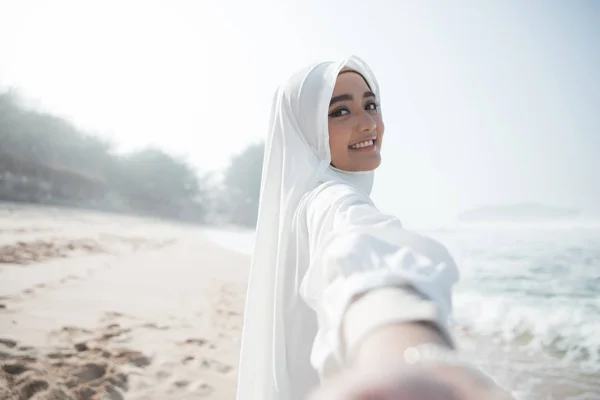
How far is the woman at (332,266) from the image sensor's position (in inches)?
13.2

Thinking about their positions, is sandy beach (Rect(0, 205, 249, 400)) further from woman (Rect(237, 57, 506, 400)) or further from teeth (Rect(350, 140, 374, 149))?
teeth (Rect(350, 140, 374, 149))

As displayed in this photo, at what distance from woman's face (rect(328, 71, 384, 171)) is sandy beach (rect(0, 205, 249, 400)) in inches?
65.5

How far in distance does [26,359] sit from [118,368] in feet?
1.59

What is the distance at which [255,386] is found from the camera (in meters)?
0.88

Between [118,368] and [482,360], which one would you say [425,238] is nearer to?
[118,368]

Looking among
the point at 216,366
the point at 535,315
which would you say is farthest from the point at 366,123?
the point at 535,315

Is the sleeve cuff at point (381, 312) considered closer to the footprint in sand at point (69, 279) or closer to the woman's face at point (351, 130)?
the woman's face at point (351, 130)

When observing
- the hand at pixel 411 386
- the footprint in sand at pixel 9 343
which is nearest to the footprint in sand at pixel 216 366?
the footprint in sand at pixel 9 343

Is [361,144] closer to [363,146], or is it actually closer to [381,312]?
[363,146]

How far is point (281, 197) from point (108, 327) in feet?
8.57

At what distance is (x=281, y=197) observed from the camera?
3.07 ft

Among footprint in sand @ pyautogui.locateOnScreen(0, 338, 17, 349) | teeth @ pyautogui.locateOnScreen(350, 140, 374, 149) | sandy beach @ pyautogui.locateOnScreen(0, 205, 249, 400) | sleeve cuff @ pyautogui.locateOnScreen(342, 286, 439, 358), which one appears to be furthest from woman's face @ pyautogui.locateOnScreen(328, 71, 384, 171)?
footprint in sand @ pyautogui.locateOnScreen(0, 338, 17, 349)

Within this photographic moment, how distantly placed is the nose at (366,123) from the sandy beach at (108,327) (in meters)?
1.73

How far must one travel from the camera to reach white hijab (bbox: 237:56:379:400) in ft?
2.64
